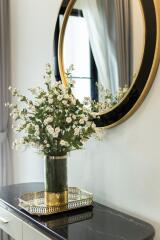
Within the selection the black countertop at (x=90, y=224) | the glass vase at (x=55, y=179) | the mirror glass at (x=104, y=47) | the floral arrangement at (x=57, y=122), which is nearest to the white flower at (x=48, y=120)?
the floral arrangement at (x=57, y=122)

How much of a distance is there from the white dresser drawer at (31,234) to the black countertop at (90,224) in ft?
0.06

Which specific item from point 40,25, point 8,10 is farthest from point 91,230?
point 8,10

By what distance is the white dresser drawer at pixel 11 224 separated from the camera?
164cm

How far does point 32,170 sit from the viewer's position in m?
2.53

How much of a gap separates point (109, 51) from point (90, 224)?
81 cm

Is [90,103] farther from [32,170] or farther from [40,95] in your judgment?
[32,170]

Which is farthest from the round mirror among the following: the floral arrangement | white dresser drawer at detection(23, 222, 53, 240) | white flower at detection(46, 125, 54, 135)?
white dresser drawer at detection(23, 222, 53, 240)

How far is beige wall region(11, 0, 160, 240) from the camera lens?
4.92 feet

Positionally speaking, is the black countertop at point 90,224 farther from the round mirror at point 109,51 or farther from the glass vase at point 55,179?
the round mirror at point 109,51

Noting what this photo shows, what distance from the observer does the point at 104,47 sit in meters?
1.74

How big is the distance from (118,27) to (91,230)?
0.92 meters

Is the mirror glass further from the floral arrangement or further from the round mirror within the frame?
the floral arrangement

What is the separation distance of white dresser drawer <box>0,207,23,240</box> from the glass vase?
0.17 metres

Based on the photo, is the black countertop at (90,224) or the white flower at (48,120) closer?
the black countertop at (90,224)
